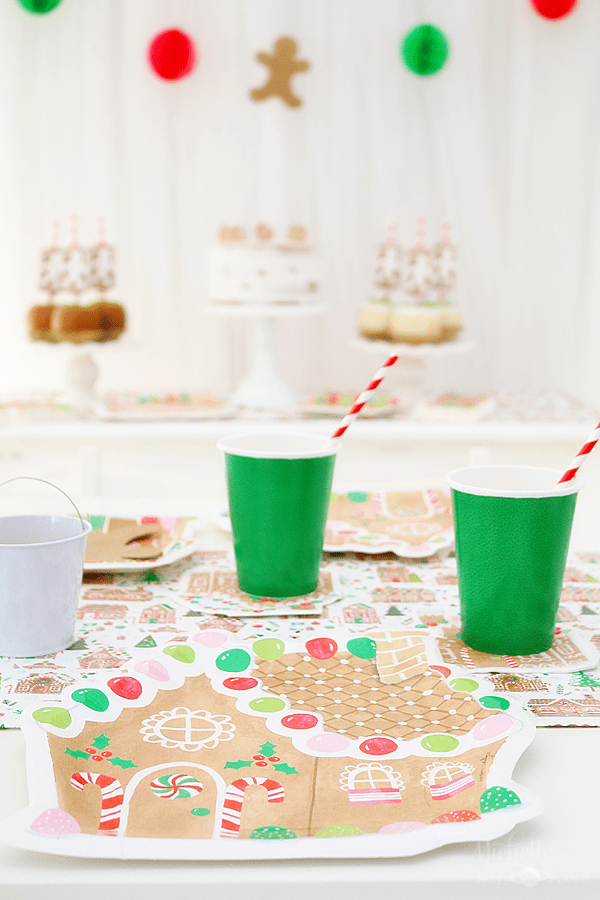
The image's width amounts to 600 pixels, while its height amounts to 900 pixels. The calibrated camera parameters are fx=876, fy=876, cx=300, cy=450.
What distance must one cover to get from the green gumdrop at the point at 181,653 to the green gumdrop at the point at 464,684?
0.56 ft

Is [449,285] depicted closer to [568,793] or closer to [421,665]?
[421,665]

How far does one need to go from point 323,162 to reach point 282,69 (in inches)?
9.8

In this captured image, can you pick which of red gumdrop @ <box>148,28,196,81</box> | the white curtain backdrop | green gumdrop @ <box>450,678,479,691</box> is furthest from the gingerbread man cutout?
green gumdrop @ <box>450,678,479,691</box>

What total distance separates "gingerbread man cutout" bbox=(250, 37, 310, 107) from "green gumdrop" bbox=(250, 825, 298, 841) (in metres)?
2.10

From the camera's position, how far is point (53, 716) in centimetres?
49

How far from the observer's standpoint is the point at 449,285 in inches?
74.9

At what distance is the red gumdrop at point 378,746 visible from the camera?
0.48 m

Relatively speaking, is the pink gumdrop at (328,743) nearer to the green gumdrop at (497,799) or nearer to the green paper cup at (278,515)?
the green gumdrop at (497,799)

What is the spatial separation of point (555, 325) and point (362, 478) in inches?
37.2

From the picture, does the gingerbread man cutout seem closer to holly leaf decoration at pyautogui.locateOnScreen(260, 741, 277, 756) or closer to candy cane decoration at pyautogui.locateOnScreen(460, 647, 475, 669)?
candy cane decoration at pyautogui.locateOnScreen(460, 647, 475, 669)

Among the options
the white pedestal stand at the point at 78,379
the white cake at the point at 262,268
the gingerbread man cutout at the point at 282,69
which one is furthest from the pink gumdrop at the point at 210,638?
the gingerbread man cutout at the point at 282,69

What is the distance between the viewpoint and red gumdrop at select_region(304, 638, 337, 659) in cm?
60

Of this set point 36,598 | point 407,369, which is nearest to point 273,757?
point 36,598

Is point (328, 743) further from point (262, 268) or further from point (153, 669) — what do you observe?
point (262, 268)
